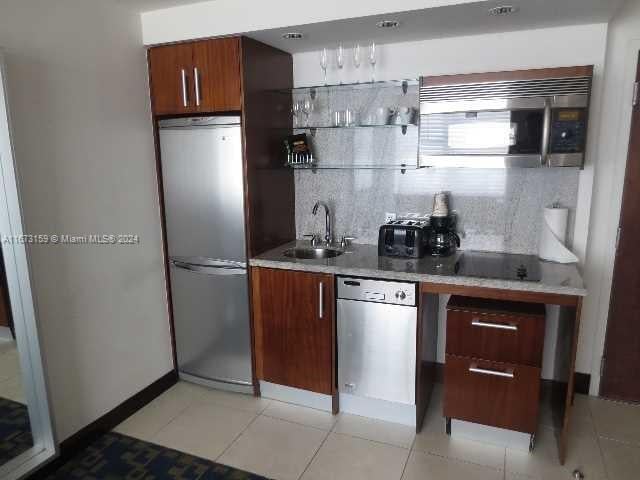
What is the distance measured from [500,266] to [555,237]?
365 mm

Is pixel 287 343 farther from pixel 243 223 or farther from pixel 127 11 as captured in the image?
pixel 127 11

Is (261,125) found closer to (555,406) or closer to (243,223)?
(243,223)

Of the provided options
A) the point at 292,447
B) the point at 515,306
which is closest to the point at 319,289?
the point at 292,447

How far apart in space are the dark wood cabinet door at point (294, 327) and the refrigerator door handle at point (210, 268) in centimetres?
10

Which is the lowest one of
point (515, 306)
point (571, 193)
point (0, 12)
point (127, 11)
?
point (515, 306)

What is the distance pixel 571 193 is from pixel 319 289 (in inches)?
60.4

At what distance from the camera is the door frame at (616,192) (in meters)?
2.43

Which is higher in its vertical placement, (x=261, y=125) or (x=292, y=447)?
(x=261, y=125)

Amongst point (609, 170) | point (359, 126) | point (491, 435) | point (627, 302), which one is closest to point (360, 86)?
point (359, 126)

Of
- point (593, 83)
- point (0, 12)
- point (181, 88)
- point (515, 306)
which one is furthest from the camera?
point (181, 88)

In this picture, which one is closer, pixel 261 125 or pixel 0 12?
pixel 0 12

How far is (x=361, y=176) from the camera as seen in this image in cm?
303

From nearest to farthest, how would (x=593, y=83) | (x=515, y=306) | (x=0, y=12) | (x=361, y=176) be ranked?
(x=0, y=12) → (x=515, y=306) → (x=593, y=83) → (x=361, y=176)

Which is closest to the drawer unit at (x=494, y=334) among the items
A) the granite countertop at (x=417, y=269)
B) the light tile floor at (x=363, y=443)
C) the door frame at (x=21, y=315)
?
the granite countertop at (x=417, y=269)
